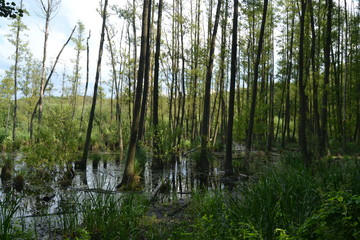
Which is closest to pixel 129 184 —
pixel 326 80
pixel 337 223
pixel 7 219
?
pixel 7 219

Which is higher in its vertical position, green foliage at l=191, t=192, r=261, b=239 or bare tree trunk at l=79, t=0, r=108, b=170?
bare tree trunk at l=79, t=0, r=108, b=170

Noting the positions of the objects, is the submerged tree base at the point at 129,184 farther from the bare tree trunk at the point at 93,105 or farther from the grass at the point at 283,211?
the bare tree trunk at the point at 93,105

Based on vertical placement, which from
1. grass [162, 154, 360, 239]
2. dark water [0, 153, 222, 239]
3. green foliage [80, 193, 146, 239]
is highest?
grass [162, 154, 360, 239]

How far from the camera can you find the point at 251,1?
13.6 metres

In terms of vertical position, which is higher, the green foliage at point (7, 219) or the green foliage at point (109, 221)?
the green foliage at point (7, 219)

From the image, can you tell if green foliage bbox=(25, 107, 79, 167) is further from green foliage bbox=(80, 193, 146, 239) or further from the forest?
green foliage bbox=(80, 193, 146, 239)

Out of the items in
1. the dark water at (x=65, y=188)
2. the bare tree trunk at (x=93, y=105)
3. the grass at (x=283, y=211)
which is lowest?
the dark water at (x=65, y=188)

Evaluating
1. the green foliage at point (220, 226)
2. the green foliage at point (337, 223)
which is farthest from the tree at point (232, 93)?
the green foliage at point (337, 223)

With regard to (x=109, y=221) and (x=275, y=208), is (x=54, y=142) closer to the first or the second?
(x=109, y=221)

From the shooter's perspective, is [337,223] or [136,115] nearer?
[337,223]

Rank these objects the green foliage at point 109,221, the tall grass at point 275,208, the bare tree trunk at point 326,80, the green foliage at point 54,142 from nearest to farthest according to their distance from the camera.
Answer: the tall grass at point 275,208 < the green foliage at point 109,221 < the green foliage at point 54,142 < the bare tree trunk at point 326,80

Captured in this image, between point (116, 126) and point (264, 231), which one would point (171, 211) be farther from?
point (116, 126)

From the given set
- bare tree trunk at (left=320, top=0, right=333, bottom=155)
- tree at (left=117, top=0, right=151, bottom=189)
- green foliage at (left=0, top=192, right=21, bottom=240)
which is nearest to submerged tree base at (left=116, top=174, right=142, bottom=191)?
tree at (left=117, top=0, right=151, bottom=189)

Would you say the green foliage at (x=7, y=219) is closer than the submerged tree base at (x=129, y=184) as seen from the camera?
Yes
